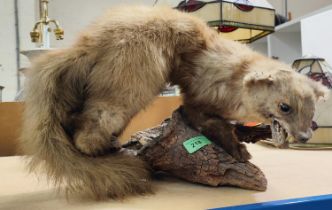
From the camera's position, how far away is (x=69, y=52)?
0.61 metres

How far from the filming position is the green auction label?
0.65 meters

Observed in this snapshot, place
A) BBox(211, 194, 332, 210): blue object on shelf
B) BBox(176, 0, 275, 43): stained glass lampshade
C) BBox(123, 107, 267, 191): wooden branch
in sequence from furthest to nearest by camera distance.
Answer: BBox(176, 0, 275, 43): stained glass lampshade → BBox(123, 107, 267, 191): wooden branch → BBox(211, 194, 332, 210): blue object on shelf

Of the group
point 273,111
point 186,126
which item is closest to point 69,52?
point 186,126

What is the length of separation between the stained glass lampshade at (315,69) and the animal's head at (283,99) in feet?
1.94

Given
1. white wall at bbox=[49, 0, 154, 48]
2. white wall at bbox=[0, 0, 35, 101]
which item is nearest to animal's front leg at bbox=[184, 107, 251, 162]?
white wall at bbox=[0, 0, 35, 101]

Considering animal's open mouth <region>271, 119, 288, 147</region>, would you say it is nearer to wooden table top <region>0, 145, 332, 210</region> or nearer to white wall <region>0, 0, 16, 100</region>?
wooden table top <region>0, 145, 332, 210</region>

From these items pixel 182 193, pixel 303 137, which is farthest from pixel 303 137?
pixel 182 193

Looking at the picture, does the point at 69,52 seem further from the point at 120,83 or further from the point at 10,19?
the point at 10,19

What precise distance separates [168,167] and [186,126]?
0.09 metres

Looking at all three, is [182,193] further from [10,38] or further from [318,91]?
[10,38]

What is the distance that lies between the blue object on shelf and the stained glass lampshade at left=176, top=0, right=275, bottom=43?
0.52 metres

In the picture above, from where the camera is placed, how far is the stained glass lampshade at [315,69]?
1.15 m

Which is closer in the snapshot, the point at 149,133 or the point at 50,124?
the point at 50,124

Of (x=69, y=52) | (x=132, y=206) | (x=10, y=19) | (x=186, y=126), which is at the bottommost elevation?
(x=132, y=206)
